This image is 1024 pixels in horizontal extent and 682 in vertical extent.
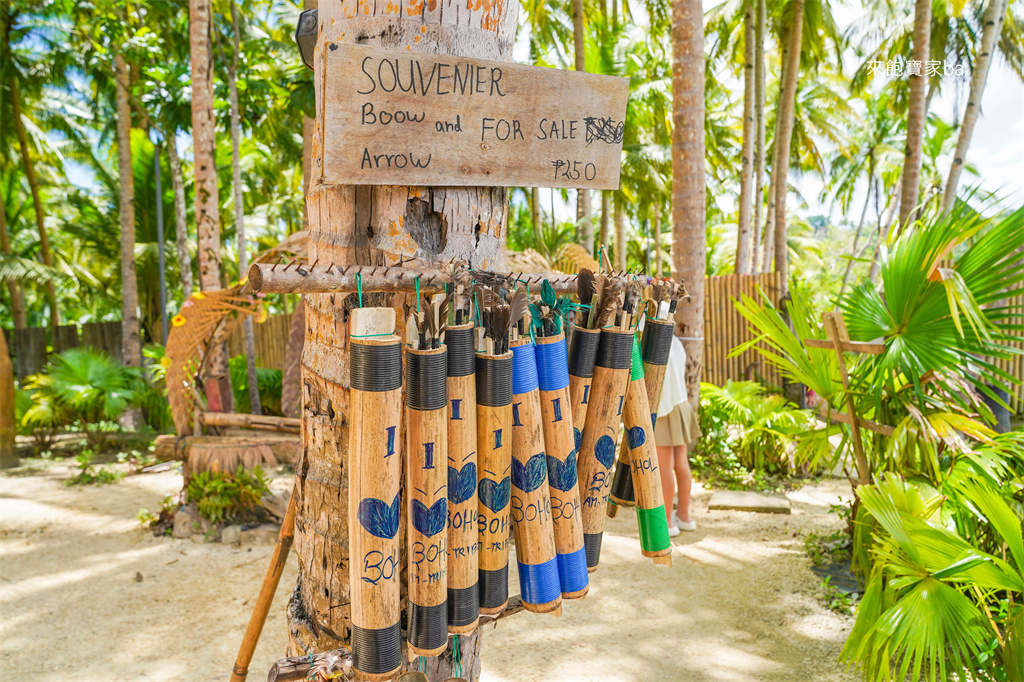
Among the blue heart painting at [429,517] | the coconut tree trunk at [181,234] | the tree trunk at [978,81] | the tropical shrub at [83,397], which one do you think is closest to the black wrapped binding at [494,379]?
the blue heart painting at [429,517]

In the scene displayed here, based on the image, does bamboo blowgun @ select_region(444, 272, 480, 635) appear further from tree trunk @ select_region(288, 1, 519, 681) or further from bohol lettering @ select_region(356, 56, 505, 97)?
bohol lettering @ select_region(356, 56, 505, 97)

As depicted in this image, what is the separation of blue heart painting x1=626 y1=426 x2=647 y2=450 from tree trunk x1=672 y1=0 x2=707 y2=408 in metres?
3.62

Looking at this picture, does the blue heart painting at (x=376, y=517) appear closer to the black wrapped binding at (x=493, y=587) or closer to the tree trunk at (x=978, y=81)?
the black wrapped binding at (x=493, y=587)

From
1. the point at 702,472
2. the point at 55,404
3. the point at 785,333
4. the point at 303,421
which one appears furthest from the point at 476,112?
the point at 55,404

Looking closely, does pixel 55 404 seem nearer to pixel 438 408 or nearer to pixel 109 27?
pixel 109 27

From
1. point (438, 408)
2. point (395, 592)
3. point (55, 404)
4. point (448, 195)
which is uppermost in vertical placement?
point (448, 195)

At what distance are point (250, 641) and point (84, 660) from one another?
7.38ft

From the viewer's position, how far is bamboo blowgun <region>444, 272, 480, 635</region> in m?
1.21

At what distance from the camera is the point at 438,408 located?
1.19m

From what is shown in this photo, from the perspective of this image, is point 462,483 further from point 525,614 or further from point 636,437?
point 525,614

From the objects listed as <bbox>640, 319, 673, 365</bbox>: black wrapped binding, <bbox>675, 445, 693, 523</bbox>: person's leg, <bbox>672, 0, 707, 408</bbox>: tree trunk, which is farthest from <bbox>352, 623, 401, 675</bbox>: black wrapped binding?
<bbox>672, 0, 707, 408</bbox>: tree trunk

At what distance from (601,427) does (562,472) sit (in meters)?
0.15

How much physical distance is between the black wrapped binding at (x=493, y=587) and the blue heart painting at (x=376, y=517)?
0.82 feet

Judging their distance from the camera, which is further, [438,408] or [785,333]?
[785,333]
